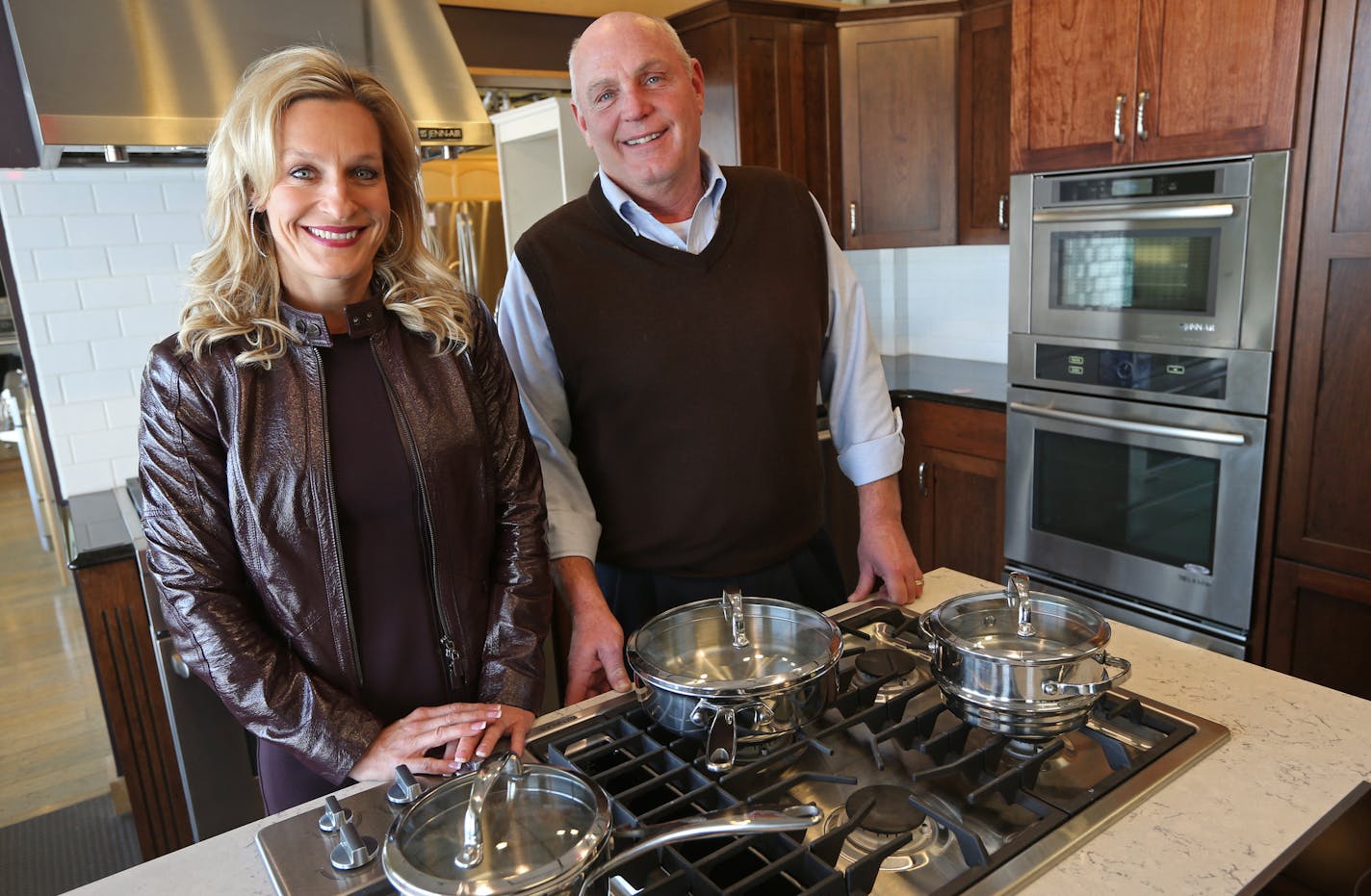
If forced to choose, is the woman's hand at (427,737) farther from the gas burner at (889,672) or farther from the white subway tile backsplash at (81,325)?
the white subway tile backsplash at (81,325)

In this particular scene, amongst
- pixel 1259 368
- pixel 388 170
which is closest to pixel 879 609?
pixel 388 170

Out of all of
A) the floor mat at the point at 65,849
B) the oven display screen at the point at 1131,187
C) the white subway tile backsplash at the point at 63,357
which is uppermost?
the oven display screen at the point at 1131,187

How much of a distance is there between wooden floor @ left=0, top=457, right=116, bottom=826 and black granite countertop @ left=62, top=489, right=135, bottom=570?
0.92m

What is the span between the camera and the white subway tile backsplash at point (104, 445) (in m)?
2.83

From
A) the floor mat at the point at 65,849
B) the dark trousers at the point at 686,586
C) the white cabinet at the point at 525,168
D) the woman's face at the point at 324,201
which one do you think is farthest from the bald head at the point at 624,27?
the floor mat at the point at 65,849

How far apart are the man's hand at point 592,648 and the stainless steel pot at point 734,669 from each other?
0.21 m

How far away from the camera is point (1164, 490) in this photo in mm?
2752

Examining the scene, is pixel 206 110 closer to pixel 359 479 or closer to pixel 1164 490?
pixel 359 479

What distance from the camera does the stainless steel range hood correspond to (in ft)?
7.44

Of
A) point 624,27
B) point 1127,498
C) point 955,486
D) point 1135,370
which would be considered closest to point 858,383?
point 624,27

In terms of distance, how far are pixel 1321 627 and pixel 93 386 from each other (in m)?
3.38

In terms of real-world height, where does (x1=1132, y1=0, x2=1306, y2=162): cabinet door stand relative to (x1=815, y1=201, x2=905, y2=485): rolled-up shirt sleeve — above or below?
above

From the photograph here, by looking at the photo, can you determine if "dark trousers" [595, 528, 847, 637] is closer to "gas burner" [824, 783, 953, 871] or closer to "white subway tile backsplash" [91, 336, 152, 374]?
"gas burner" [824, 783, 953, 871]

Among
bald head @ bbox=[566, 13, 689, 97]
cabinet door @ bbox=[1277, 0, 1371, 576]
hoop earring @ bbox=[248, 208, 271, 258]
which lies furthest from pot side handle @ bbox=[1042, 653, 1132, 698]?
cabinet door @ bbox=[1277, 0, 1371, 576]
